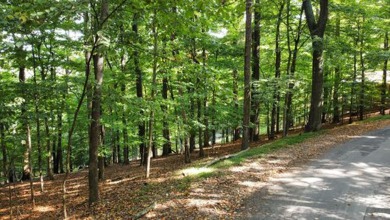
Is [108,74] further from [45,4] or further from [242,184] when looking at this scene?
[45,4]

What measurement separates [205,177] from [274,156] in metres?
3.88

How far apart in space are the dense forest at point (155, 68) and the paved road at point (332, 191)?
11.7ft

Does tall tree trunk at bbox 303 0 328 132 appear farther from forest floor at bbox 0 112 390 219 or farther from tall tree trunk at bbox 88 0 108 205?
tall tree trunk at bbox 88 0 108 205

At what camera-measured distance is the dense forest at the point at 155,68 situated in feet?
18.4

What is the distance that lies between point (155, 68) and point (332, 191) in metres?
7.90

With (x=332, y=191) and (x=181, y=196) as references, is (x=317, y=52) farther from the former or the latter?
(x=181, y=196)

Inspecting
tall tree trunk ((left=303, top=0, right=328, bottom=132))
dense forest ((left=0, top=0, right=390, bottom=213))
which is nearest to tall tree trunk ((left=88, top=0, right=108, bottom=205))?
dense forest ((left=0, top=0, right=390, bottom=213))

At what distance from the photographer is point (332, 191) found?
7.93 metres

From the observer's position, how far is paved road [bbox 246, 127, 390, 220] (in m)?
6.69

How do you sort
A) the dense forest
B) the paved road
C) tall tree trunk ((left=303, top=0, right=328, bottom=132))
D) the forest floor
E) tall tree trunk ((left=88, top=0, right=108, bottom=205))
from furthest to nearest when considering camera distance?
tall tree trunk ((left=303, top=0, right=328, bottom=132))
tall tree trunk ((left=88, top=0, right=108, bottom=205))
the forest floor
the paved road
the dense forest

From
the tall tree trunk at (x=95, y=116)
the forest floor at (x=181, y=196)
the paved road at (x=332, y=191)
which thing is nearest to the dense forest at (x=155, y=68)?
the tall tree trunk at (x=95, y=116)

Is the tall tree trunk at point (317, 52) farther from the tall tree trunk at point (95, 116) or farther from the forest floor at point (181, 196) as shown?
the tall tree trunk at point (95, 116)

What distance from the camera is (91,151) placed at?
28.2ft

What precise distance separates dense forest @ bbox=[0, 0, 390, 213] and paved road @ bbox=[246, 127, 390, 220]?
3.57 metres
